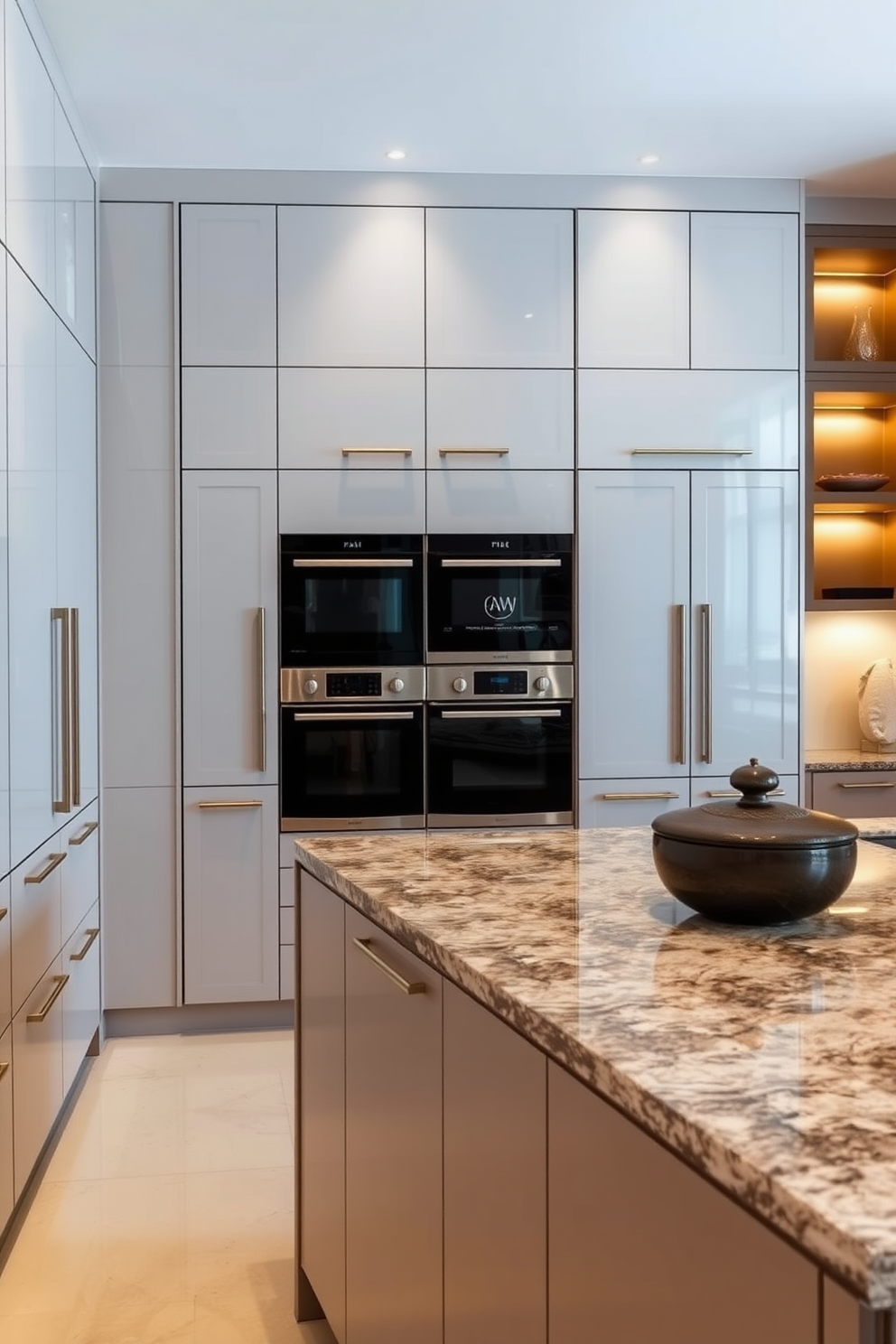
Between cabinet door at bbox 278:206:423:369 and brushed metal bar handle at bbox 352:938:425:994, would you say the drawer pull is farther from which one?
brushed metal bar handle at bbox 352:938:425:994

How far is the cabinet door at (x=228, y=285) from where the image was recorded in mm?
4156

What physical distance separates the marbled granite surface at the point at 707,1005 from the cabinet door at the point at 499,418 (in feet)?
7.74

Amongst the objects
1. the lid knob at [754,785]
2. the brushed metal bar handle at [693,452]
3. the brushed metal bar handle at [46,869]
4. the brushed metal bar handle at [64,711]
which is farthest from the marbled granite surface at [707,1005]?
the brushed metal bar handle at [693,452]

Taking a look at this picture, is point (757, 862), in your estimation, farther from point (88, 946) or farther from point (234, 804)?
point (234, 804)

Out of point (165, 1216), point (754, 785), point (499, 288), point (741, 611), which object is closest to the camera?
point (754, 785)

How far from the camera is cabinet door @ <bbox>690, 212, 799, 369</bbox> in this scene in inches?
171

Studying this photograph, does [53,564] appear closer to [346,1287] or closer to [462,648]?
[462,648]

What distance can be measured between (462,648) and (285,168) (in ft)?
5.68

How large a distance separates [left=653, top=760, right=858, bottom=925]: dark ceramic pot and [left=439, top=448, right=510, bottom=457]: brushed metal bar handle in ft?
9.27

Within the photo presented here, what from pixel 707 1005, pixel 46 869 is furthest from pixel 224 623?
pixel 707 1005

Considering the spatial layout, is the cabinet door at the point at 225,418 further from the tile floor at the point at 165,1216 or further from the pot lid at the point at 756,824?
the pot lid at the point at 756,824

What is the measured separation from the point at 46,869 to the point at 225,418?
5.95 feet

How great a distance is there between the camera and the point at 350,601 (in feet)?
13.9

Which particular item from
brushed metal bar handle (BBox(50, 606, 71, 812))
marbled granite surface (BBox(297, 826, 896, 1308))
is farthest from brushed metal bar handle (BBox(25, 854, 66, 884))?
marbled granite surface (BBox(297, 826, 896, 1308))
